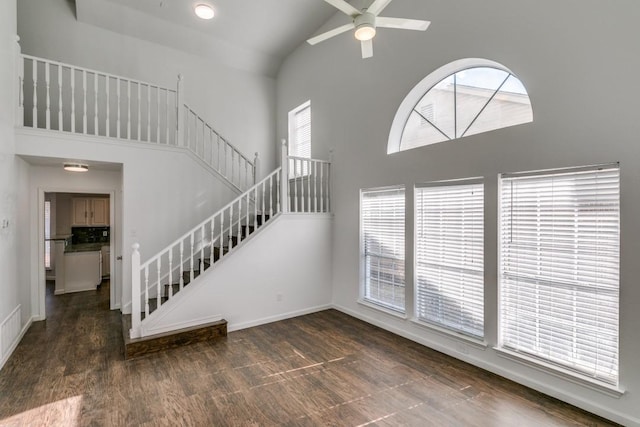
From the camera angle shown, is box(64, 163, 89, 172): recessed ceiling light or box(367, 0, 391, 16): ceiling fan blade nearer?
box(367, 0, 391, 16): ceiling fan blade

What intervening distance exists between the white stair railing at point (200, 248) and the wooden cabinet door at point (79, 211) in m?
4.51

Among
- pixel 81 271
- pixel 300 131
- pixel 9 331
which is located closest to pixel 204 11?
pixel 300 131

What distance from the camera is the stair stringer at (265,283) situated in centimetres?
407

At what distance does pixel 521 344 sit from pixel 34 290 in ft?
21.5

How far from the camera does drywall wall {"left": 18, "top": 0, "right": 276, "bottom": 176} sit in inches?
198

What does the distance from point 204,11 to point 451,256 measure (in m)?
5.41

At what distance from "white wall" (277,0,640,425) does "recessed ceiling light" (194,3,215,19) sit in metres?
2.08

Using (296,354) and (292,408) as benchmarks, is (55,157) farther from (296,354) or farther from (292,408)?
(292,408)

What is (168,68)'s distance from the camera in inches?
232

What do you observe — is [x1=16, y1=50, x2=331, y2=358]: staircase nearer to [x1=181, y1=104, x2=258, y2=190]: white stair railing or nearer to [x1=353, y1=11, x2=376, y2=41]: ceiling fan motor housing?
[x1=181, y1=104, x2=258, y2=190]: white stair railing

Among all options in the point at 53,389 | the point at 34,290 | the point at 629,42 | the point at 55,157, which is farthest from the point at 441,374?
the point at 34,290

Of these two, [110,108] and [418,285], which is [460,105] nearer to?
[418,285]

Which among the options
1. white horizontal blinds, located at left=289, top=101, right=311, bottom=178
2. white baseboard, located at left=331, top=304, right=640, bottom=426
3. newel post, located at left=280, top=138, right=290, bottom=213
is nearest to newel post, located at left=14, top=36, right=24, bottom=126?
newel post, located at left=280, top=138, right=290, bottom=213

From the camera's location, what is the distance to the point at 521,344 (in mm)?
3016
